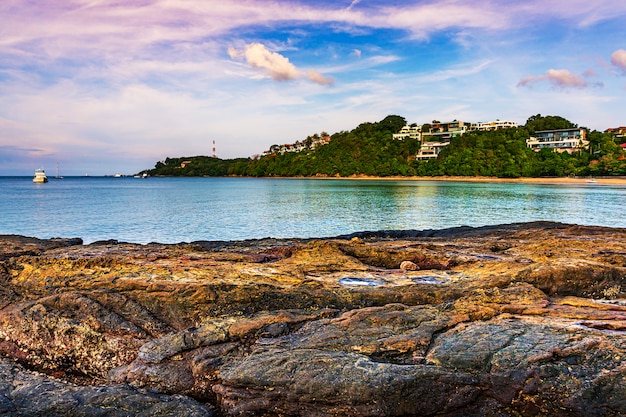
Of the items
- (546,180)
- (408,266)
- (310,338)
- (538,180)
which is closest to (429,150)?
(538,180)

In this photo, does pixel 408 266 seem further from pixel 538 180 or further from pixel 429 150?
pixel 429 150

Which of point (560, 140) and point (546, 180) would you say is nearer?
point (546, 180)

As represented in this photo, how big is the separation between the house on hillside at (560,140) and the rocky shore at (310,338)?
463 feet

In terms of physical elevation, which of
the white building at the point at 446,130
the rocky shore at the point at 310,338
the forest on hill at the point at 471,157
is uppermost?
the white building at the point at 446,130

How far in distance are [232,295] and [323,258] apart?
3512mm

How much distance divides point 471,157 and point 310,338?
137207mm

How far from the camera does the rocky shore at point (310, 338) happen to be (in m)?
5.51

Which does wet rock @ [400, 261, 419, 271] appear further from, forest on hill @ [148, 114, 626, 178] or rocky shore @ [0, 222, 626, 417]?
forest on hill @ [148, 114, 626, 178]

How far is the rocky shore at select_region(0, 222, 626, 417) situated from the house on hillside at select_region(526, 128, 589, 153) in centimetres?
14101

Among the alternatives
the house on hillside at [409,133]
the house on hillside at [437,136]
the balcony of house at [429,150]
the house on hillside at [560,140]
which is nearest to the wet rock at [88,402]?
the house on hillside at [560,140]

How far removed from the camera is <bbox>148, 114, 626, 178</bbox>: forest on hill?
120625 millimetres

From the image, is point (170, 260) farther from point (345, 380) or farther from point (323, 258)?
point (345, 380)

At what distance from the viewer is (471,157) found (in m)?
134

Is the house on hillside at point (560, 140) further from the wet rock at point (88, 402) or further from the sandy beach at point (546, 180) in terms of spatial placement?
the wet rock at point (88, 402)
